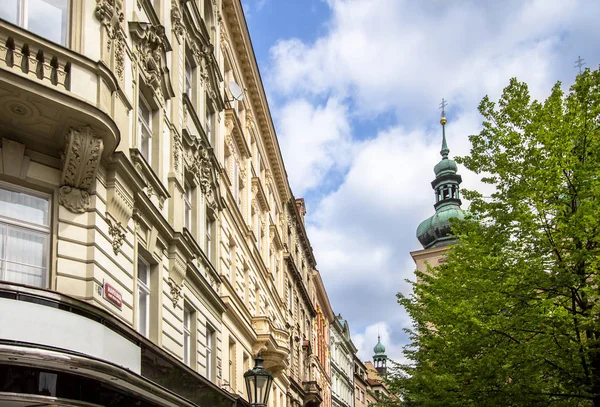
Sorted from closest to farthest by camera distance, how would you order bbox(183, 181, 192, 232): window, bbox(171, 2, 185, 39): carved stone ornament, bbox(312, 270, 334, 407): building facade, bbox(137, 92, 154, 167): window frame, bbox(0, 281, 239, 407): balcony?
1. bbox(0, 281, 239, 407): balcony
2. bbox(137, 92, 154, 167): window frame
3. bbox(171, 2, 185, 39): carved stone ornament
4. bbox(183, 181, 192, 232): window
5. bbox(312, 270, 334, 407): building facade

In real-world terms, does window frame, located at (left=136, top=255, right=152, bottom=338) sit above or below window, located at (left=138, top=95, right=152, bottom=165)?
below

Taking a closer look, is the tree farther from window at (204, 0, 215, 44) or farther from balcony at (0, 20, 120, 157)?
balcony at (0, 20, 120, 157)

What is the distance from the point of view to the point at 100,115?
12.4 m

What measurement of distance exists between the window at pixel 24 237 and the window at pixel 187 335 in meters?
8.00

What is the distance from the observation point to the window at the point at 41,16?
12.4 meters

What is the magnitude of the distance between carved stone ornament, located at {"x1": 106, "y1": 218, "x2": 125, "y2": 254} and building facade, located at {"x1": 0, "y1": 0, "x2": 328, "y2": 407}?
2 centimetres

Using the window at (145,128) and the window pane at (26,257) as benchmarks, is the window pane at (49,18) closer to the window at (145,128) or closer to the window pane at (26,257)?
the window pane at (26,257)

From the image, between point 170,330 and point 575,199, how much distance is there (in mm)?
10537

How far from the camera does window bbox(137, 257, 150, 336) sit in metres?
16.2

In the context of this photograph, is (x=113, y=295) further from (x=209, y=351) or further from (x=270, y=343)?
(x=270, y=343)

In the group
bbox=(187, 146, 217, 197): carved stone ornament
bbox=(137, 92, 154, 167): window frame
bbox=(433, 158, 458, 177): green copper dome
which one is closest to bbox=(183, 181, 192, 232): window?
bbox=(187, 146, 217, 197): carved stone ornament

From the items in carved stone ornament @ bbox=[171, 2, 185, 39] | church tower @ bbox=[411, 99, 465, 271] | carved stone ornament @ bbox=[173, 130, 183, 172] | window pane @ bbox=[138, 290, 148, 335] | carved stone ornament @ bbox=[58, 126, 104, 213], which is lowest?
window pane @ bbox=[138, 290, 148, 335]

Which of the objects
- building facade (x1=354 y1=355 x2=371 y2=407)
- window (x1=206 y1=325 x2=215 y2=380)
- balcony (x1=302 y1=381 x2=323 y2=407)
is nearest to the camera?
window (x1=206 y1=325 x2=215 y2=380)

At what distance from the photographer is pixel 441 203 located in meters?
98.2
